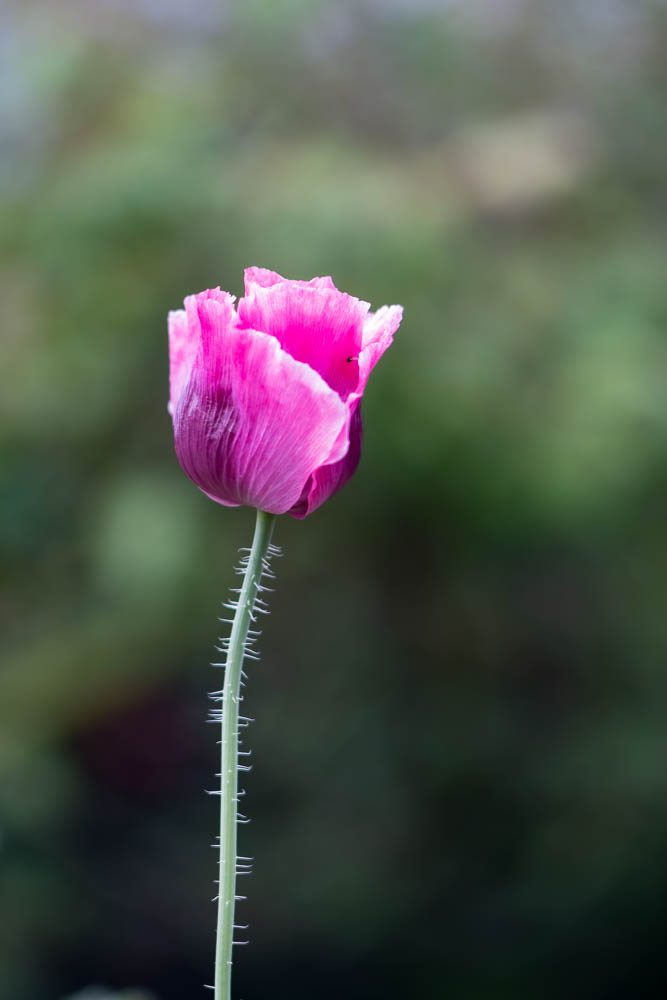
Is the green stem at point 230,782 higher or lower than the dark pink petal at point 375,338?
lower

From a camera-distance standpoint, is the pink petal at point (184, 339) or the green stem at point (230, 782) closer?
the green stem at point (230, 782)

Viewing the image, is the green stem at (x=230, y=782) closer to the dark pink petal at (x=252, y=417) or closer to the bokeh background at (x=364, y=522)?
the dark pink petal at (x=252, y=417)

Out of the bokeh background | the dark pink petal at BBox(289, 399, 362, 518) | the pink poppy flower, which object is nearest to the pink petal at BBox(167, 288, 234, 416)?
the pink poppy flower

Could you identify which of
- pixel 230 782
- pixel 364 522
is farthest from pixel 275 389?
pixel 364 522

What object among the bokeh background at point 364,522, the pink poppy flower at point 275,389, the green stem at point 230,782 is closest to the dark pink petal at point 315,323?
the pink poppy flower at point 275,389

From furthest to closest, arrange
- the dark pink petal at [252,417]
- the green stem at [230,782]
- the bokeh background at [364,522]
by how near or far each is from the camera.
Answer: the bokeh background at [364,522] < the dark pink petal at [252,417] < the green stem at [230,782]

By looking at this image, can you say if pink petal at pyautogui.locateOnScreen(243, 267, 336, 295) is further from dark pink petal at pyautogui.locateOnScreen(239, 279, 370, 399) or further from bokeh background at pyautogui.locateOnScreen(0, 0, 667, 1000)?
bokeh background at pyautogui.locateOnScreen(0, 0, 667, 1000)
